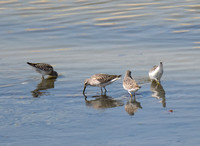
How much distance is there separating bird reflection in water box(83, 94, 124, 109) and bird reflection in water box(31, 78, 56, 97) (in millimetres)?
1552

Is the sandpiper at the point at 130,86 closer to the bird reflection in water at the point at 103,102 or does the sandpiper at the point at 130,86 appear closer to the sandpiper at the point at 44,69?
the bird reflection in water at the point at 103,102

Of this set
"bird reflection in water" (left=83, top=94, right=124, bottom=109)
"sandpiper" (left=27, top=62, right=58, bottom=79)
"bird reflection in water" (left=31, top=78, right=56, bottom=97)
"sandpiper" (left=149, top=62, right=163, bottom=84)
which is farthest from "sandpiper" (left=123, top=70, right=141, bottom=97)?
"sandpiper" (left=27, top=62, right=58, bottom=79)

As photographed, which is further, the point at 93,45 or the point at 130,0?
the point at 130,0

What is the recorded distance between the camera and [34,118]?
10828 millimetres

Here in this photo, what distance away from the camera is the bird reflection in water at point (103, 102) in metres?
11.8

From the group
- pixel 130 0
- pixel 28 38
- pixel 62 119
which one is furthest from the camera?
pixel 130 0

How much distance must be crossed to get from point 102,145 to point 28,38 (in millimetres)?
12018

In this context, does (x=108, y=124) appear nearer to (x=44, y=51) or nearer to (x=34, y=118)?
(x=34, y=118)

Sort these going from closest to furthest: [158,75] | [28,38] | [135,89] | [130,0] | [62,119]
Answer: [62,119] → [135,89] → [158,75] → [28,38] → [130,0]

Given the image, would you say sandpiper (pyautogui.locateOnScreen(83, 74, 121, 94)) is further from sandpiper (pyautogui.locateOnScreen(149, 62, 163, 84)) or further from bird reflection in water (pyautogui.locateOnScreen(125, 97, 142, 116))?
sandpiper (pyautogui.locateOnScreen(149, 62, 163, 84))

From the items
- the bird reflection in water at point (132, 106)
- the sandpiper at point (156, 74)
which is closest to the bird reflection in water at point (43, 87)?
the bird reflection in water at point (132, 106)

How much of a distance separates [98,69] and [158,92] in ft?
9.99

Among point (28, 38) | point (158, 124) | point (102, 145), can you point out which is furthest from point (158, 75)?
point (28, 38)

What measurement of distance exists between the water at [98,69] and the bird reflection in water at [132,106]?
0.10m
